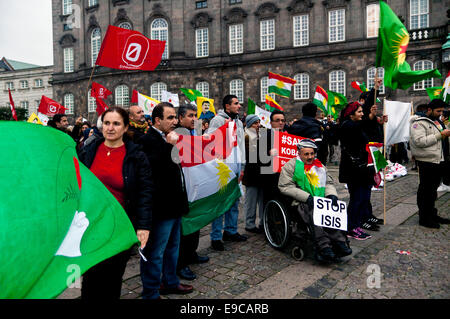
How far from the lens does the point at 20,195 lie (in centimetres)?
163

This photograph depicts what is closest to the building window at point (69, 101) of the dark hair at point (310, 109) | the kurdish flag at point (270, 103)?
the kurdish flag at point (270, 103)

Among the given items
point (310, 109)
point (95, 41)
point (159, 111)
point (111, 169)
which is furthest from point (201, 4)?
point (111, 169)

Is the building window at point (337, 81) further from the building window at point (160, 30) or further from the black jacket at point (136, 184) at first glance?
the black jacket at point (136, 184)

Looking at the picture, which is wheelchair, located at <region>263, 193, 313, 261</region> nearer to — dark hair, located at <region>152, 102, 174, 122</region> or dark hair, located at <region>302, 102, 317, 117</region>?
dark hair, located at <region>302, 102, 317, 117</region>

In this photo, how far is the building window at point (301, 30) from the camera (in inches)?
1084

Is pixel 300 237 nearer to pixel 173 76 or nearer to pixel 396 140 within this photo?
pixel 396 140

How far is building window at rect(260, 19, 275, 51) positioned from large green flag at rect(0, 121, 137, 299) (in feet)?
93.8

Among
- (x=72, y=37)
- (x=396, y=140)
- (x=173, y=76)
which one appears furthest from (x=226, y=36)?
(x=396, y=140)

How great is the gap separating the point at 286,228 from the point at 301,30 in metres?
26.7

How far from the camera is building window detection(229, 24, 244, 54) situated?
29453 mm

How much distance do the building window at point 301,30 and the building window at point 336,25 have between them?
1846 millimetres

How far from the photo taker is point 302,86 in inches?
1088

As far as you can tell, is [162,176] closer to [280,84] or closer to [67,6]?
[280,84]
